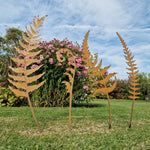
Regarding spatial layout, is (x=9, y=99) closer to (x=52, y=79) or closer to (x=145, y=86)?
(x=52, y=79)

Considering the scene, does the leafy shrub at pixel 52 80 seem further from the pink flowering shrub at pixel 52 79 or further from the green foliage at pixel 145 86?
the green foliage at pixel 145 86

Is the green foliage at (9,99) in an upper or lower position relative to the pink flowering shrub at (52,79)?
lower

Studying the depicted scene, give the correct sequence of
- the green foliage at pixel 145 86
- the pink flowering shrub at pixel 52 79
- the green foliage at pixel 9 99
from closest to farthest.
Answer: the pink flowering shrub at pixel 52 79, the green foliage at pixel 9 99, the green foliage at pixel 145 86

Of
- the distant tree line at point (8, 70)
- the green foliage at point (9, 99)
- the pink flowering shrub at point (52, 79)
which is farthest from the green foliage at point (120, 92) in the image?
the green foliage at point (9, 99)

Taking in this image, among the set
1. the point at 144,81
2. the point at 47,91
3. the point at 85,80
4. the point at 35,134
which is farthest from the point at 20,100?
the point at 144,81

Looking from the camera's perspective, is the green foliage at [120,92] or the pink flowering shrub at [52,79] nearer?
the pink flowering shrub at [52,79]

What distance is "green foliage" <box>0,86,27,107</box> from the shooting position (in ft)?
22.9

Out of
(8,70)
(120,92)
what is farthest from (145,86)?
(8,70)

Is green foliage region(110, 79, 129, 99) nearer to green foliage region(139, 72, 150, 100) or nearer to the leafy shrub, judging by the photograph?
green foliage region(139, 72, 150, 100)

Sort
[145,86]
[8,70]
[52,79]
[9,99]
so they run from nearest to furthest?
[52,79], [9,99], [8,70], [145,86]

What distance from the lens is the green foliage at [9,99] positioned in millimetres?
6971

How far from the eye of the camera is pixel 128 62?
2.41 m

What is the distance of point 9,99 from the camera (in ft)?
22.8

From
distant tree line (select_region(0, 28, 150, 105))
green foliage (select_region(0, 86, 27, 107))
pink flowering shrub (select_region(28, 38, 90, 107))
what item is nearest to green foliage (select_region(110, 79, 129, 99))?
distant tree line (select_region(0, 28, 150, 105))
